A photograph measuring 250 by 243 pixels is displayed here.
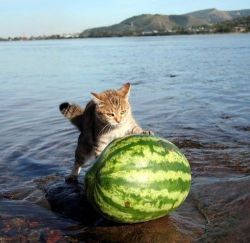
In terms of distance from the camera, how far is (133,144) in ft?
15.3

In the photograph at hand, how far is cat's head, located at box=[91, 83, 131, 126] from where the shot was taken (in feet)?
21.3

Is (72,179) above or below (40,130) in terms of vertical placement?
above

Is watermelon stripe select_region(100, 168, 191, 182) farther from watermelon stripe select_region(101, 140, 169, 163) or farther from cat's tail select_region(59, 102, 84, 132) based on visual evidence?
cat's tail select_region(59, 102, 84, 132)

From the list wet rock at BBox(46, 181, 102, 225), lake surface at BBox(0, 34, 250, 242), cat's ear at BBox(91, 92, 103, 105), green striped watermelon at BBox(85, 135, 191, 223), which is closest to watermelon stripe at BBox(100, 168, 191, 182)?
green striped watermelon at BBox(85, 135, 191, 223)

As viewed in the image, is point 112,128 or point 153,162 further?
point 112,128

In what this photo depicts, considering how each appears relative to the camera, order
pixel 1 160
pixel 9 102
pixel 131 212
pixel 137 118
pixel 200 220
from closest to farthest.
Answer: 1. pixel 131 212
2. pixel 200 220
3. pixel 1 160
4. pixel 137 118
5. pixel 9 102

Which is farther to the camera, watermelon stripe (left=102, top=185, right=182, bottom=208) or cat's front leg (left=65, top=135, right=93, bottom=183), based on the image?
cat's front leg (left=65, top=135, right=93, bottom=183)

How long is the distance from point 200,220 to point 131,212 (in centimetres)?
96

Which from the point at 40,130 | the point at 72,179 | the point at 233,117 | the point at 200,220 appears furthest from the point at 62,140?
the point at 200,220

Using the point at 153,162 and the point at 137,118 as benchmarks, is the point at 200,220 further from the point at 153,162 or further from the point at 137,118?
the point at 137,118

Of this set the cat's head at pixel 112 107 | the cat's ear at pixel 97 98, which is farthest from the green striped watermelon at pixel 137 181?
the cat's ear at pixel 97 98

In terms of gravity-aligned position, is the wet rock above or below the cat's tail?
below

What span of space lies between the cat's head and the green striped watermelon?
70.5 inches

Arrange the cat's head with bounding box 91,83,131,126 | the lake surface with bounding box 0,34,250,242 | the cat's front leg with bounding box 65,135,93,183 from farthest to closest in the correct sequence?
the cat's front leg with bounding box 65,135,93,183
the cat's head with bounding box 91,83,131,126
the lake surface with bounding box 0,34,250,242
